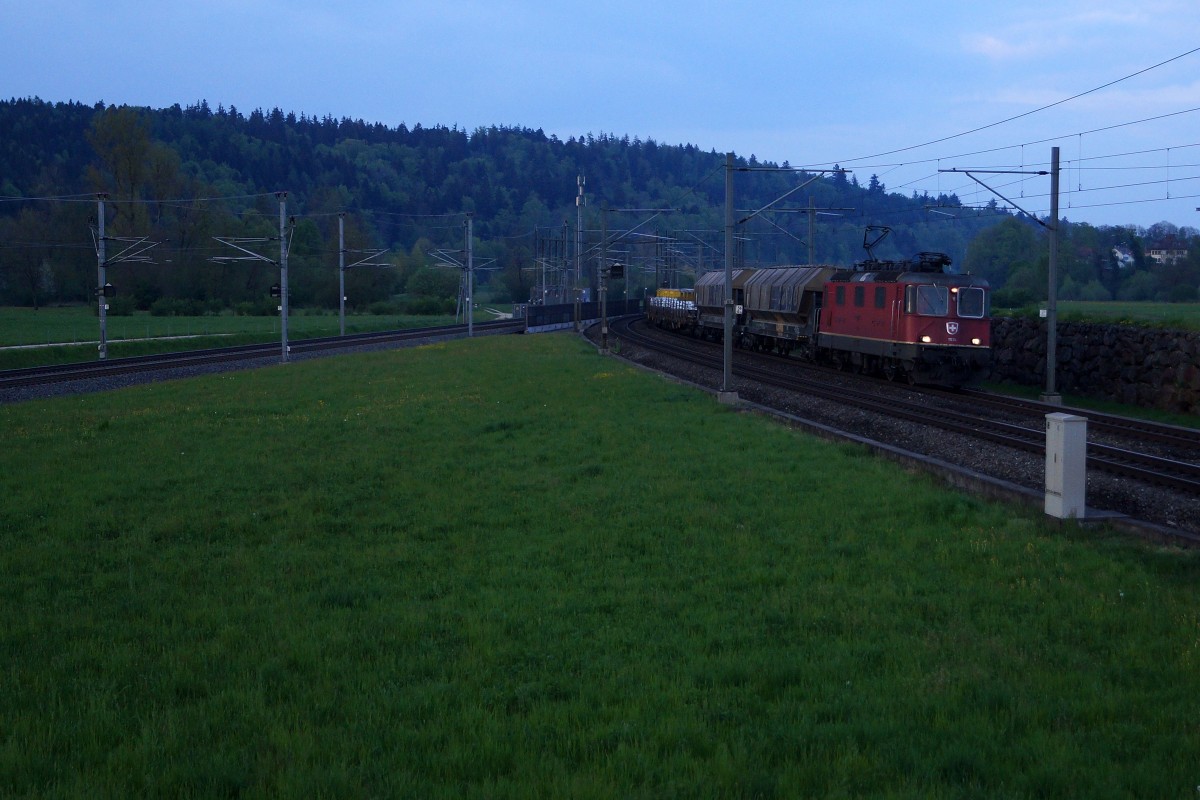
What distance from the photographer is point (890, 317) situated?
33.1m

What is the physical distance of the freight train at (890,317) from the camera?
3178cm

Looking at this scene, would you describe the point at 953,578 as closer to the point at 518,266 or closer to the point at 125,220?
the point at 125,220

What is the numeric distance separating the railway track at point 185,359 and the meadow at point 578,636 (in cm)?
2591

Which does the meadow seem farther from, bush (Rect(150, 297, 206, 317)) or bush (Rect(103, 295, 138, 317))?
bush (Rect(150, 297, 206, 317))

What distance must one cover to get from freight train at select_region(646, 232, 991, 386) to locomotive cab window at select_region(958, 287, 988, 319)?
0.03 m

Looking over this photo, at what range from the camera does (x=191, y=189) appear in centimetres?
12556

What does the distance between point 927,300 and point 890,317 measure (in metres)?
1.52

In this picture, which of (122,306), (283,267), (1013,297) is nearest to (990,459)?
(1013,297)

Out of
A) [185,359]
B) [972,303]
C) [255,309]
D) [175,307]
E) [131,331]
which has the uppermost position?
[175,307]

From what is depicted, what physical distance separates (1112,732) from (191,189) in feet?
433

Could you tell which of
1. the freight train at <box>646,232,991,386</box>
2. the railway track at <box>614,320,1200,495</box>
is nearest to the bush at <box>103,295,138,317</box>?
the freight train at <box>646,232,991,386</box>

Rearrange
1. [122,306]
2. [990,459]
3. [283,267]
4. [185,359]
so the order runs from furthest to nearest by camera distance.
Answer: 1. [122,306]
2. [185,359]
3. [283,267]
4. [990,459]

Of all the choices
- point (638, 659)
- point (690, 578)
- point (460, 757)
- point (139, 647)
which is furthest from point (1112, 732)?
point (139, 647)

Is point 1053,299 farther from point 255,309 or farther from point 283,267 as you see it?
point 255,309
